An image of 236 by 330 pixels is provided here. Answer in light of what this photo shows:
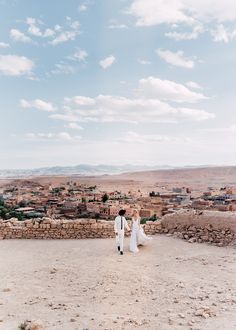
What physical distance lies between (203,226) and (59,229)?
4.45 meters

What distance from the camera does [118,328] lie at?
20.0 feet

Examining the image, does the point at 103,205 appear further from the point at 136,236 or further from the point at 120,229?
the point at 120,229

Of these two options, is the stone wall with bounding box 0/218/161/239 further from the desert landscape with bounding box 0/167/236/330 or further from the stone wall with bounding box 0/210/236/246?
the desert landscape with bounding box 0/167/236/330

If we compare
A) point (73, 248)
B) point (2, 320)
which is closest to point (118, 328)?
point (2, 320)

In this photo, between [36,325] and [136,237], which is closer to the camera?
[36,325]

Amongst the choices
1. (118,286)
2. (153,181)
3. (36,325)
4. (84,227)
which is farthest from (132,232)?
(153,181)

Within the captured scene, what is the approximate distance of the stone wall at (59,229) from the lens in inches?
521

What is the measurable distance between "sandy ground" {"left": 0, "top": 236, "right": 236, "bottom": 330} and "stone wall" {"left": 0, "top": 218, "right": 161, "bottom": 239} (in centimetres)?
130

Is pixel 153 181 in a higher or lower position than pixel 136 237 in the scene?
lower

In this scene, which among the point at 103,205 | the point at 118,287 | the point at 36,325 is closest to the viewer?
the point at 36,325

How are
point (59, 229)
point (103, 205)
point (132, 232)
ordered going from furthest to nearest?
point (103, 205), point (59, 229), point (132, 232)

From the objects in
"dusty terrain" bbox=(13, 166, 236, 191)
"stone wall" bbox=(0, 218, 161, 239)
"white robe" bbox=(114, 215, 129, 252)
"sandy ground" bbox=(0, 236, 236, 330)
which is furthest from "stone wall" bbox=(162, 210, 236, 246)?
"dusty terrain" bbox=(13, 166, 236, 191)

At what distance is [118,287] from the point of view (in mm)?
8000

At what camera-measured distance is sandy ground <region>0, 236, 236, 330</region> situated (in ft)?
21.3
